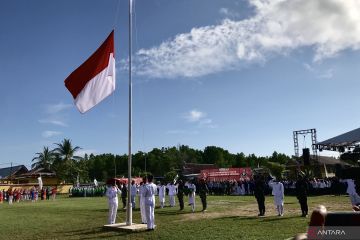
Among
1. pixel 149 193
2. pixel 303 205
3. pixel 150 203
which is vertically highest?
pixel 149 193

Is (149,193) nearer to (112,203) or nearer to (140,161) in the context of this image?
(112,203)

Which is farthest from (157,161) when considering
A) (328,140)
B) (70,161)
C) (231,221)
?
(231,221)

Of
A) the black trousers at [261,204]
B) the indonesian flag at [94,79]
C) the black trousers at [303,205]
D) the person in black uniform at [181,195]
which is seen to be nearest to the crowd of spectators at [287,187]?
the person in black uniform at [181,195]

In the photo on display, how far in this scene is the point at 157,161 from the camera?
116 meters

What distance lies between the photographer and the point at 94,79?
16.4m

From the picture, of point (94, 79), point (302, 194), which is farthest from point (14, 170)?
point (302, 194)

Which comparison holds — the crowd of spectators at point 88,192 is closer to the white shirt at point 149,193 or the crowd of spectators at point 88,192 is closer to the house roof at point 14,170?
the house roof at point 14,170

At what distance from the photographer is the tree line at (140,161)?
79688 mm

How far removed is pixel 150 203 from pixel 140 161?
4352 inches

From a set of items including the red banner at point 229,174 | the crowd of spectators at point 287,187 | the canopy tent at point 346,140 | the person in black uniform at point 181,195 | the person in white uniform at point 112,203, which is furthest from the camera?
the red banner at point 229,174

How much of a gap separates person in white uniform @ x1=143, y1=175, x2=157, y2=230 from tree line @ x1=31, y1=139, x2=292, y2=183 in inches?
2282

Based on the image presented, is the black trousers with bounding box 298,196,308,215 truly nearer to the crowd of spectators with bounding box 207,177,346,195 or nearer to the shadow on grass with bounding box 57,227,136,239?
the shadow on grass with bounding box 57,227,136,239

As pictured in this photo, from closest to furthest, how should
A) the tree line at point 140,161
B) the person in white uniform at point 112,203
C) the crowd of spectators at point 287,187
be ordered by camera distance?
1. the person in white uniform at point 112,203
2. the crowd of spectators at point 287,187
3. the tree line at point 140,161

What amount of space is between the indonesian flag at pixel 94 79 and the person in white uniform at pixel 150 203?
3858 mm
